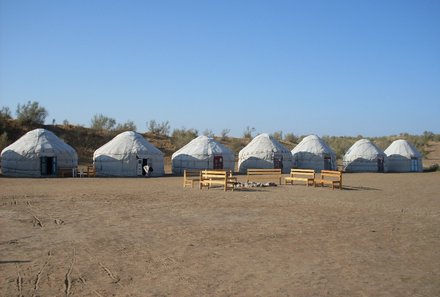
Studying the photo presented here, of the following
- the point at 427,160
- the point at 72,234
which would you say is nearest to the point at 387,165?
the point at 427,160

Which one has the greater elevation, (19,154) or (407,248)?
(19,154)

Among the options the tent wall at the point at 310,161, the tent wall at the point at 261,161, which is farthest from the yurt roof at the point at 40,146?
the tent wall at the point at 310,161

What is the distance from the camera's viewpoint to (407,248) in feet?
26.5

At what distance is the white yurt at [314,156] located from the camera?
34875mm

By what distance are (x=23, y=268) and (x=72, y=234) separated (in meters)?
2.51

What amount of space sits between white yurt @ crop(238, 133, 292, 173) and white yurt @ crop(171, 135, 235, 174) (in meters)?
1.87

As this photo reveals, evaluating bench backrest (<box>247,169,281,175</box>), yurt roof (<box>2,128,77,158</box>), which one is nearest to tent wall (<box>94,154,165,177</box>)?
yurt roof (<box>2,128,77,158</box>)

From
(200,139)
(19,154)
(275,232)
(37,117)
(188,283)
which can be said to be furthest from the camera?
(37,117)

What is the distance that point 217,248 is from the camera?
7.97 metres

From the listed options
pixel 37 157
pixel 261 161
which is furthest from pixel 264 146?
pixel 37 157

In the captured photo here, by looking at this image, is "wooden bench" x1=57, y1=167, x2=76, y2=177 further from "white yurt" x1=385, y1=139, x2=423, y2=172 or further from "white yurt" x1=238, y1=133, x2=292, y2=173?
"white yurt" x1=385, y1=139, x2=423, y2=172

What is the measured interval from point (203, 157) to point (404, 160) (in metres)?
17.8

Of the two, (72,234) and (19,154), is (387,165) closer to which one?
(19,154)

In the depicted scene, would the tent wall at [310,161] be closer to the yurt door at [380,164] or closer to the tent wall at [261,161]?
the tent wall at [261,161]
